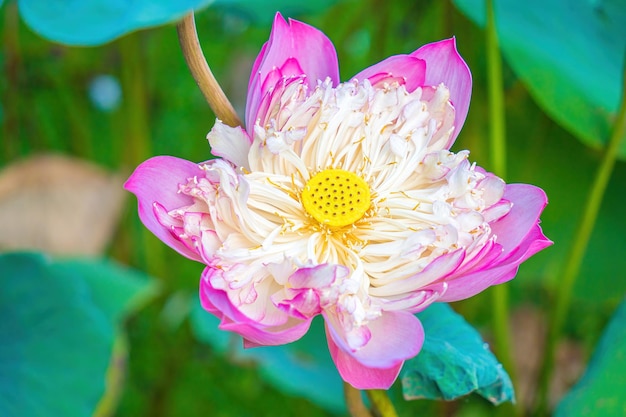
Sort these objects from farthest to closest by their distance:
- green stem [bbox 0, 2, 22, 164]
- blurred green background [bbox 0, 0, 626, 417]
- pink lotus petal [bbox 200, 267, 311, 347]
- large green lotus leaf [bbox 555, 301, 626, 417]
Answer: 1. green stem [bbox 0, 2, 22, 164]
2. blurred green background [bbox 0, 0, 626, 417]
3. large green lotus leaf [bbox 555, 301, 626, 417]
4. pink lotus petal [bbox 200, 267, 311, 347]

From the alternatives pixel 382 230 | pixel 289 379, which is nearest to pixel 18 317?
pixel 289 379

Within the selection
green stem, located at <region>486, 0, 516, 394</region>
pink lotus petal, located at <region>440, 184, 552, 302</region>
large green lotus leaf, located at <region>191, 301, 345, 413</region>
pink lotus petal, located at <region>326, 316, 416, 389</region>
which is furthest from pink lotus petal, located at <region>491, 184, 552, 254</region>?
large green lotus leaf, located at <region>191, 301, 345, 413</region>

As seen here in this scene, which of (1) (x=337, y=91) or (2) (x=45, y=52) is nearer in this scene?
(1) (x=337, y=91)

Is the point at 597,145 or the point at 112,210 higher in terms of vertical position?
the point at 597,145

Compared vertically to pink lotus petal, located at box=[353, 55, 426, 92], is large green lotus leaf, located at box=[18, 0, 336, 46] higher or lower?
higher

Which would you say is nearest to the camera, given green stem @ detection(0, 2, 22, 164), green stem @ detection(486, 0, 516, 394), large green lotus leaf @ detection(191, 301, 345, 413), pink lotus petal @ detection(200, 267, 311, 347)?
pink lotus petal @ detection(200, 267, 311, 347)

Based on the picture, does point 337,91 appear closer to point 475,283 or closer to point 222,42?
point 475,283

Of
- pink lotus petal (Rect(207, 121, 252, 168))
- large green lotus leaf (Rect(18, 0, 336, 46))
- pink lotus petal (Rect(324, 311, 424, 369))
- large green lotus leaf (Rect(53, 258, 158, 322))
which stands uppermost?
large green lotus leaf (Rect(18, 0, 336, 46))

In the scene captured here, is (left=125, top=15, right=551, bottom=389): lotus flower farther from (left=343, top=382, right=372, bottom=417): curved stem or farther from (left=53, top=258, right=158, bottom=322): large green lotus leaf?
(left=53, top=258, right=158, bottom=322): large green lotus leaf
